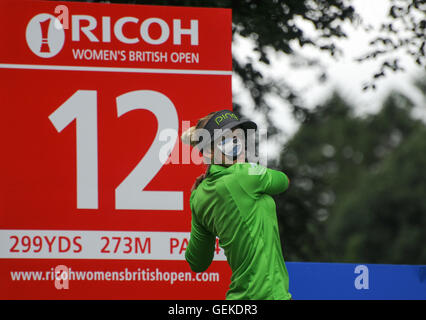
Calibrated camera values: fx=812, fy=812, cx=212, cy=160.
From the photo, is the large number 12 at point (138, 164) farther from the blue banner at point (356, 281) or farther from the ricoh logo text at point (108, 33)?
the blue banner at point (356, 281)

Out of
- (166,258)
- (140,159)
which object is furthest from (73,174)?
(166,258)

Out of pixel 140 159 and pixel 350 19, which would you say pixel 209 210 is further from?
pixel 350 19

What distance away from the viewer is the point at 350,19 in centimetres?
819

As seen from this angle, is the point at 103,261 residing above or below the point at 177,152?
below

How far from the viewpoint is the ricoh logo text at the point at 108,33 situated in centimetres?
588

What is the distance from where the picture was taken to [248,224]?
4215 millimetres

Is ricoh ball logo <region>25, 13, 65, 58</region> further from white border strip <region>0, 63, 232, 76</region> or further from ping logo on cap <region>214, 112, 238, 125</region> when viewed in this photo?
ping logo on cap <region>214, 112, 238, 125</region>

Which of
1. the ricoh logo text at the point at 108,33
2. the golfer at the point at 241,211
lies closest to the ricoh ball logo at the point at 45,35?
the ricoh logo text at the point at 108,33

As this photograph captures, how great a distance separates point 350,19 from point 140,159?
131 inches

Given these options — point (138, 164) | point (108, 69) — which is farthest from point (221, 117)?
point (108, 69)

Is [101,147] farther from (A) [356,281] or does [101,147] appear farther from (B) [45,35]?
(A) [356,281]

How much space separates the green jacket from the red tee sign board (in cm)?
154

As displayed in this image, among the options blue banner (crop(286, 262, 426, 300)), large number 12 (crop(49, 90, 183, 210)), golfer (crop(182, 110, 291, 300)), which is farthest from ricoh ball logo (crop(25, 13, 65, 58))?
blue banner (crop(286, 262, 426, 300))
